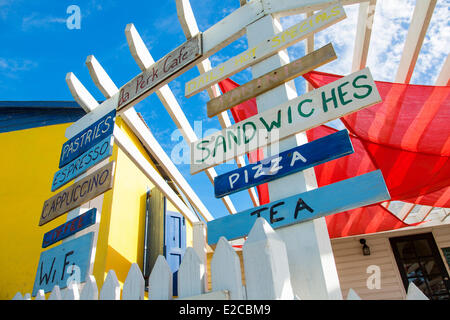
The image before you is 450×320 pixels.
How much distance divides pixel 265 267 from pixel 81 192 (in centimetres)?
229

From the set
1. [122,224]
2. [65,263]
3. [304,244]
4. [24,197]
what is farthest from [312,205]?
[24,197]

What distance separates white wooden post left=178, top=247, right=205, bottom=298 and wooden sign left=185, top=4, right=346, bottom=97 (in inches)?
69.3

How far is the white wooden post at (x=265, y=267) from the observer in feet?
4.21

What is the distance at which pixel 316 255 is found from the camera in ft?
5.77

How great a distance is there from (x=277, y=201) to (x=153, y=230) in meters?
5.45

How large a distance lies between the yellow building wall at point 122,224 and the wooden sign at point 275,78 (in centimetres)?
418

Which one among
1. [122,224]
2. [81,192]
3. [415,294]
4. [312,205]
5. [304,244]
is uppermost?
[122,224]

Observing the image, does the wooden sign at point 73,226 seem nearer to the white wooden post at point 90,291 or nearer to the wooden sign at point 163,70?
the white wooden post at point 90,291

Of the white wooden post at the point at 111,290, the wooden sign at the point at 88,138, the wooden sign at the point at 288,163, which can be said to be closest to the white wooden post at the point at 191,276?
the white wooden post at the point at 111,290

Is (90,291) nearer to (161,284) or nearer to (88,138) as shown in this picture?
(161,284)

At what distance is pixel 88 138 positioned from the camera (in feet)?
11.4

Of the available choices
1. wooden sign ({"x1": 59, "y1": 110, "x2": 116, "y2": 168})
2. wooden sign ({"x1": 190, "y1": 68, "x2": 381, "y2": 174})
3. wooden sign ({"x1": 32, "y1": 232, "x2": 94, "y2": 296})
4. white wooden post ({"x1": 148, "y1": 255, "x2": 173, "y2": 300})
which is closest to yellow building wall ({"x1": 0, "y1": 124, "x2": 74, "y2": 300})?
wooden sign ({"x1": 59, "y1": 110, "x2": 116, "y2": 168})

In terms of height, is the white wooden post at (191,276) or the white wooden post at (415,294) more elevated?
the white wooden post at (191,276)
